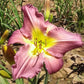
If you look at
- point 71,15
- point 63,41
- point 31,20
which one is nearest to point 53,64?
point 63,41

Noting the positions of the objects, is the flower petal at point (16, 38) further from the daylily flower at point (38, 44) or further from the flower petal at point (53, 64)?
the flower petal at point (53, 64)

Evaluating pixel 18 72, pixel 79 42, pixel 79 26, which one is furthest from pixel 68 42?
pixel 79 26

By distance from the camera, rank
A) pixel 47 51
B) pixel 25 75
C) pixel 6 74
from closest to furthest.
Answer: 1. pixel 25 75
2. pixel 47 51
3. pixel 6 74

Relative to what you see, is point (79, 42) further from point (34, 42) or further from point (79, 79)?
point (79, 79)

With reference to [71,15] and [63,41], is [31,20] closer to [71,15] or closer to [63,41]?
[63,41]

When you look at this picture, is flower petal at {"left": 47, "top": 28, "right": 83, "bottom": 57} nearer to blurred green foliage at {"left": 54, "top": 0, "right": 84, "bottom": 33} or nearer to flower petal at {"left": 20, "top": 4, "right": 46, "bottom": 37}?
flower petal at {"left": 20, "top": 4, "right": 46, "bottom": 37}

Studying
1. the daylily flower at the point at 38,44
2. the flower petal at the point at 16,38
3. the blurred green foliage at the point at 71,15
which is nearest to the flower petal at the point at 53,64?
the daylily flower at the point at 38,44

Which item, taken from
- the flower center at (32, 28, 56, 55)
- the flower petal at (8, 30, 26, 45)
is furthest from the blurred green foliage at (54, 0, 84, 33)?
the flower petal at (8, 30, 26, 45)

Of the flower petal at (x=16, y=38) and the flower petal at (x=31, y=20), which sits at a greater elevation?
the flower petal at (x=31, y=20)
